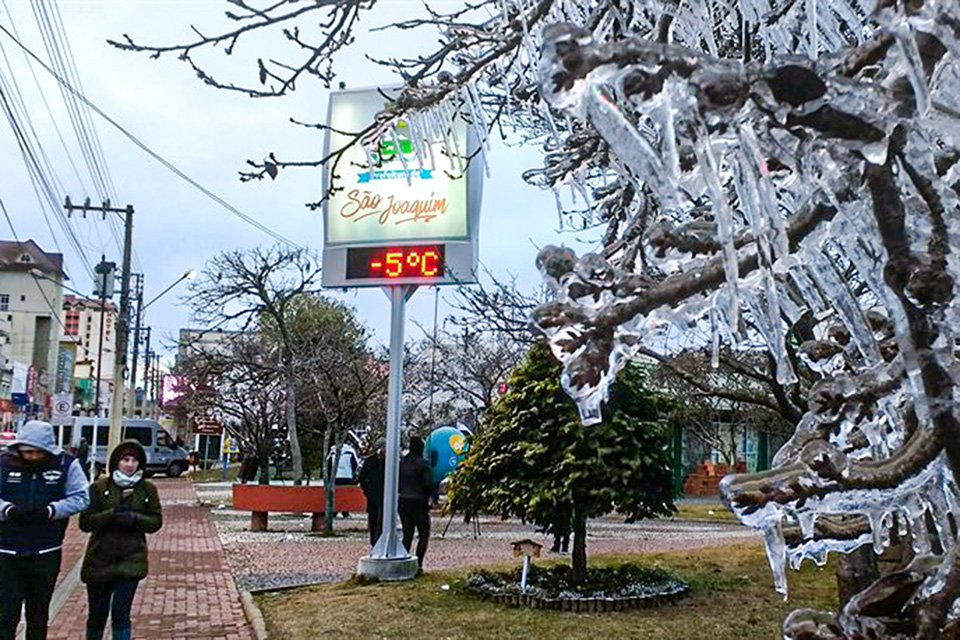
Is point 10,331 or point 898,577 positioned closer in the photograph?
point 898,577

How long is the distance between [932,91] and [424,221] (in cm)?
908

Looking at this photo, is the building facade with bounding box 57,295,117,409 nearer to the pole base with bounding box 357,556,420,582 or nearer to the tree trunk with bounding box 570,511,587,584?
the pole base with bounding box 357,556,420,582

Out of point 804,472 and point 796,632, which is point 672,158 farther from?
point 796,632

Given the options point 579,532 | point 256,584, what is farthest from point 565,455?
point 256,584

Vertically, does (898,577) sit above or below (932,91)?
below

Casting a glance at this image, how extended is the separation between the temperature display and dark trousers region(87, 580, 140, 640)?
5.11 m

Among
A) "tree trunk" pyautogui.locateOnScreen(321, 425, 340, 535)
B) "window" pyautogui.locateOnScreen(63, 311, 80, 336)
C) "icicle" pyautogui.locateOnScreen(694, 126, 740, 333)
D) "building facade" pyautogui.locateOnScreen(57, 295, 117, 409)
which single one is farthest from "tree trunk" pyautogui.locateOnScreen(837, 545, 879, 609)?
"window" pyautogui.locateOnScreen(63, 311, 80, 336)

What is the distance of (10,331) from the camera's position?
66.1 meters

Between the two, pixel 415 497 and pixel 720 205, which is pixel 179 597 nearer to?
pixel 415 497

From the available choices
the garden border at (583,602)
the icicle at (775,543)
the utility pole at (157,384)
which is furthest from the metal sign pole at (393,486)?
the utility pole at (157,384)

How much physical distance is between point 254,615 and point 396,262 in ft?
13.2

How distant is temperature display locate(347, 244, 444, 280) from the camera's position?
10945 mm

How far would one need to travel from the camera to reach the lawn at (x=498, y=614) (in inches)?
319

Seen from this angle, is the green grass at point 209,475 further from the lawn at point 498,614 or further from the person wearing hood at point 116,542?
the person wearing hood at point 116,542
